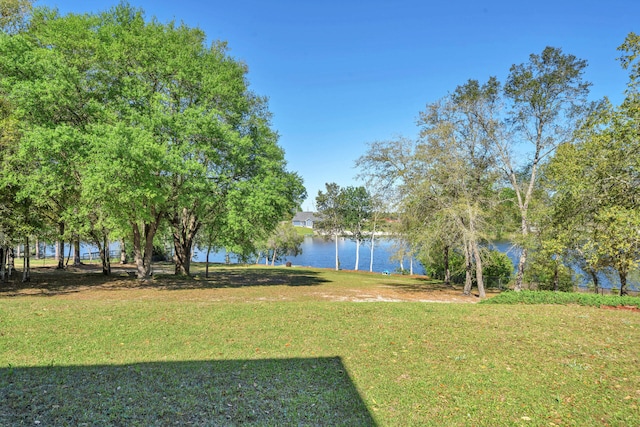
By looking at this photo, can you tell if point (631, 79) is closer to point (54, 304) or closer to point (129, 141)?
point (129, 141)

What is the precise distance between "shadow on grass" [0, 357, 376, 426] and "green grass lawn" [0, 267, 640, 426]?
0.03 metres

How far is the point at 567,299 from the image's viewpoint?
1322 cm

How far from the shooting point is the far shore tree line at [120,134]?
1486 cm

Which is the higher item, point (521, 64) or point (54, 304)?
point (521, 64)

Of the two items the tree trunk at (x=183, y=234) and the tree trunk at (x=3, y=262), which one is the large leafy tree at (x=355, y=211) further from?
the tree trunk at (x=3, y=262)

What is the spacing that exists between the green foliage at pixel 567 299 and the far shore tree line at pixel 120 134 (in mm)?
11109

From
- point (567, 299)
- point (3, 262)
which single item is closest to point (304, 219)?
point (3, 262)

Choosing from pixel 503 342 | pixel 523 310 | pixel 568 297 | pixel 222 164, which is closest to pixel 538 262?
pixel 568 297

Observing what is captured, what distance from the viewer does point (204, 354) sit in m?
7.52

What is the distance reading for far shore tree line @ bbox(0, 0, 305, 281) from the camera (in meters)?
14.9

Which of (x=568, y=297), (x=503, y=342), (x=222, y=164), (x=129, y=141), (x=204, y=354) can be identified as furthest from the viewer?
(x=222, y=164)

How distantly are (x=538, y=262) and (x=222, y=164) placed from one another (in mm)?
18792

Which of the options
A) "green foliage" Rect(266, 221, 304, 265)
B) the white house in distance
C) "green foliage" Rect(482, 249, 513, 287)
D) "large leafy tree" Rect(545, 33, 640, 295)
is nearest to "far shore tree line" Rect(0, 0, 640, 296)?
"large leafy tree" Rect(545, 33, 640, 295)

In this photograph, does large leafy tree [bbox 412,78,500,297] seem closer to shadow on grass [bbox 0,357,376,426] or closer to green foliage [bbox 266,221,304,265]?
shadow on grass [bbox 0,357,376,426]
